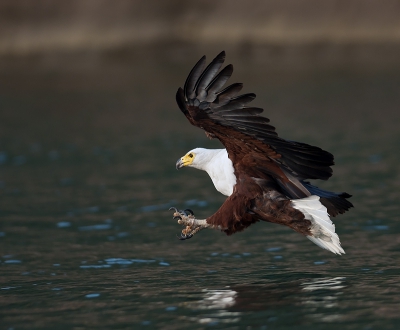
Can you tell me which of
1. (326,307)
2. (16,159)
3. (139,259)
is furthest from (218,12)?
(326,307)

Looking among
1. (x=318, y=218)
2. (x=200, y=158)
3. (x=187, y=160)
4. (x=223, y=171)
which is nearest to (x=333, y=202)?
(x=318, y=218)

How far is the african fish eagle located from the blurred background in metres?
0.54

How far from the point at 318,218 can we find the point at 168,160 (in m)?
6.85

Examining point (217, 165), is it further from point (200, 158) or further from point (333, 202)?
point (333, 202)

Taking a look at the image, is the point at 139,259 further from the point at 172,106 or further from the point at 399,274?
the point at 172,106

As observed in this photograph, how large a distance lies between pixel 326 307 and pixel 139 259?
8.54 ft

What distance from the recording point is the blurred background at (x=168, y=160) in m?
6.69

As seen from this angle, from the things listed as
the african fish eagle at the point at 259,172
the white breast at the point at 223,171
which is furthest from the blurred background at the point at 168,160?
the white breast at the point at 223,171

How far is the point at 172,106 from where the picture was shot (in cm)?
1952

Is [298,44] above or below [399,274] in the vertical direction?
above

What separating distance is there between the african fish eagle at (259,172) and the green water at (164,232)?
1.76 feet

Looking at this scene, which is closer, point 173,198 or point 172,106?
point 173,198

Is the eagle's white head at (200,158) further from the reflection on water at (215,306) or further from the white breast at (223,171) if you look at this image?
the reflection on water at (215,306)

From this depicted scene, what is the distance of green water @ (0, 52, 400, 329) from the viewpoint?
6.39m
